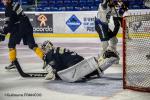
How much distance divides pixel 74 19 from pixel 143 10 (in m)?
1.75

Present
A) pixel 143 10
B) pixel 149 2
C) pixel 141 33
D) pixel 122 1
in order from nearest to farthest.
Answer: pixel 141 33, pixel 122 1, pixel 149 2, pixel 143 10

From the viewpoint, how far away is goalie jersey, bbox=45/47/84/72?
6.24 metres

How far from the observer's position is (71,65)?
20.4 feet

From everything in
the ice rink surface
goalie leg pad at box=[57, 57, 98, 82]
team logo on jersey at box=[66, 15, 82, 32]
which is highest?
goalie leg pad at box=[57, 57, 98, 82]

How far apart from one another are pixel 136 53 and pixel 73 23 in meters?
5.15

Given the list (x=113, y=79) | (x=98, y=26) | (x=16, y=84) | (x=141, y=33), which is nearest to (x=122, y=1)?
(x=98, y=26)

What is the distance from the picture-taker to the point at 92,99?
525cm

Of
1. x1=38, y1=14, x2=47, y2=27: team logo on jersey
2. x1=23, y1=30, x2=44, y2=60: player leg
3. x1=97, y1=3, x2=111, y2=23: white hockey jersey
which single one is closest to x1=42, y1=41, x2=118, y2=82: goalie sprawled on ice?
x1=23, y1=30, x2=44, y2=60: player leg

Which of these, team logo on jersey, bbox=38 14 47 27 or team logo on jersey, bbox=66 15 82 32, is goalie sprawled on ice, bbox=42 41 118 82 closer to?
team logo on jersey, bbox=66 15 82 32

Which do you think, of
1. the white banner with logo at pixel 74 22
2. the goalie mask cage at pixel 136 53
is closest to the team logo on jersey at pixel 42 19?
the white banner with logo at pixel 74 22

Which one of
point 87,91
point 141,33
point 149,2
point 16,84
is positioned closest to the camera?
point 87,91

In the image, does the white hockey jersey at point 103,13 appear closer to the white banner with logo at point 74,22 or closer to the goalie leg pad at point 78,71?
the goalie leg pad at point 78,71

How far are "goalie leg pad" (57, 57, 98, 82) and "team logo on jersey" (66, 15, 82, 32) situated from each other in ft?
17.5

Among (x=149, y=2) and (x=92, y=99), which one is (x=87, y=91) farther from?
(x=149, y=2)
